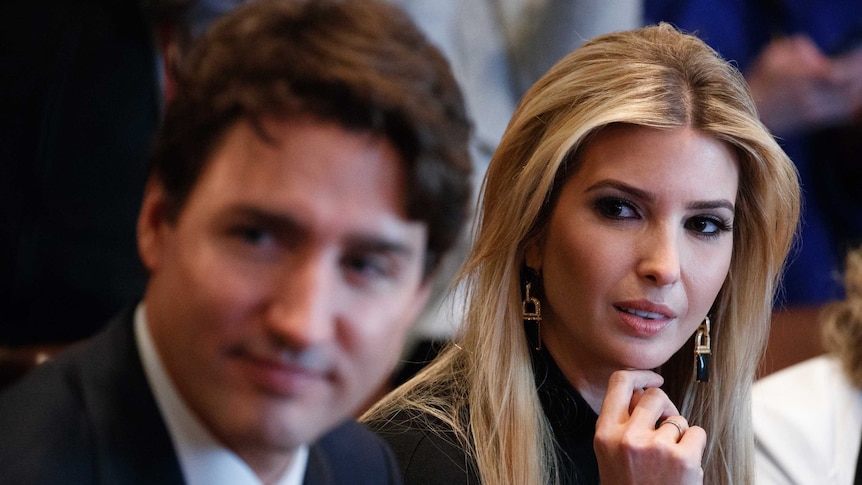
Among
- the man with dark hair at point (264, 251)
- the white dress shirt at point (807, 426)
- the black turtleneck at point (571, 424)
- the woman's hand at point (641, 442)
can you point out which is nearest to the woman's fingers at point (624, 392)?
the woman's hand at point (641, 442)

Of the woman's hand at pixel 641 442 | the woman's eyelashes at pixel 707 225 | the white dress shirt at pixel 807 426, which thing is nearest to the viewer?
the woman's hand at pixel 641 442

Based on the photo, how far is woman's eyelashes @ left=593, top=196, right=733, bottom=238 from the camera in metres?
1.12

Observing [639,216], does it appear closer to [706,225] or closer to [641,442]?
[706,225]

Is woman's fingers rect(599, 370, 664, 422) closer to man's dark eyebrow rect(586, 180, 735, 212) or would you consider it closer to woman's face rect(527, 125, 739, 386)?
woman's face rect(527, 125, 739, 386)

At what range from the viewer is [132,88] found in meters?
0.74

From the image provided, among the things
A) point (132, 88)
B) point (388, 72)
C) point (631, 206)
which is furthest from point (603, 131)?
point (388, 72)

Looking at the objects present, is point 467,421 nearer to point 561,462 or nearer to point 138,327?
point 561,462

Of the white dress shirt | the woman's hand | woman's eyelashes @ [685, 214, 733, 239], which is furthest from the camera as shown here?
the white dress shirt

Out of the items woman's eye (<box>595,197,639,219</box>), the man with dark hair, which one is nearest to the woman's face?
woman's eye (<box>595,197,639,219</box>)

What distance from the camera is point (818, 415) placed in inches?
61.3

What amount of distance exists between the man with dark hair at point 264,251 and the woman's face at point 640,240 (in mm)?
587

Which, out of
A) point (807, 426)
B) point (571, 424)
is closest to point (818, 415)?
point (807, 426)

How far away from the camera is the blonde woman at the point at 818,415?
4.96ft

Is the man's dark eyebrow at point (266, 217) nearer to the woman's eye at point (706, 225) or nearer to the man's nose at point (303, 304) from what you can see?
the man's nose at point (303, 304)
